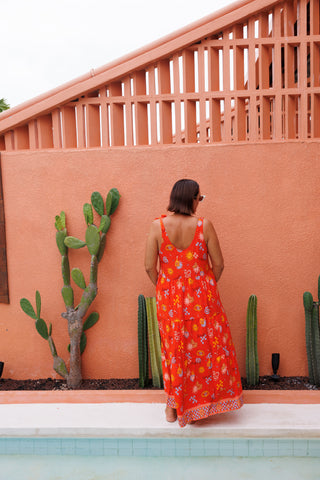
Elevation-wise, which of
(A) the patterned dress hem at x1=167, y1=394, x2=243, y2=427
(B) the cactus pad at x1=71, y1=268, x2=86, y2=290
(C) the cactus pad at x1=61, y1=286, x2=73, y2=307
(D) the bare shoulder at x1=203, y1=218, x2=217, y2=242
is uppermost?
(D) the bare shoulder at x1=203, y1=218, x2=217, y2=242

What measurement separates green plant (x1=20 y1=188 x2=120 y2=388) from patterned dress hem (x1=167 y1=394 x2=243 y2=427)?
43.6 inches

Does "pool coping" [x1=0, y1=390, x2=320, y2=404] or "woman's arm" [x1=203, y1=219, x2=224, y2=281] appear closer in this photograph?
"woman's arm" [x1=203, y1=219, x2=224, y2=281]

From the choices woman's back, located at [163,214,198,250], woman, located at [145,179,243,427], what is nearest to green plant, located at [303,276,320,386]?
woman, located at [145,179,243,427]

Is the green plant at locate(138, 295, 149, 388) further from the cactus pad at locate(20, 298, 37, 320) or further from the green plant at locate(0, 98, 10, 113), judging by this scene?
the green plant at locate(0, 98, 10, 113)

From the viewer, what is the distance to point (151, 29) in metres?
6.96

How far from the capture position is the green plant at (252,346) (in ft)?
10.7

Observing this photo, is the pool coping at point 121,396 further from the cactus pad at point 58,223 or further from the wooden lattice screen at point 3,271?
the cactus pad at point 58,223

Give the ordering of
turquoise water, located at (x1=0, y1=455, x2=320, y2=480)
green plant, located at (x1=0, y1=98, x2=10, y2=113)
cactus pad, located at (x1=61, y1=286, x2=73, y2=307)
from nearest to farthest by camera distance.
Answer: turquoise water, located at (x1=0, y1=455, x2=320, y2=480)
cactus pad, located at (x1=61, y1=286, x2=73, y2=307)
green plant, located at (x1=0, y1=98, x2=10, y2=113)

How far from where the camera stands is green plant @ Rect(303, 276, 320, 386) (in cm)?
319

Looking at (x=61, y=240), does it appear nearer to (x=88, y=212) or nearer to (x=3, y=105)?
(x=88, y=212)

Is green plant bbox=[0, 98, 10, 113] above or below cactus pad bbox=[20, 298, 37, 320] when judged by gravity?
above

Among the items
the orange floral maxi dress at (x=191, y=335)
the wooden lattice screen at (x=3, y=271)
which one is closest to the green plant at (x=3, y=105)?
the wooden lattice screen at (x=3, y=271)

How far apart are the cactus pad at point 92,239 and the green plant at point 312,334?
165 centimetres

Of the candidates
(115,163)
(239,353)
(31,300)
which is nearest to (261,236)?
(239,353)
